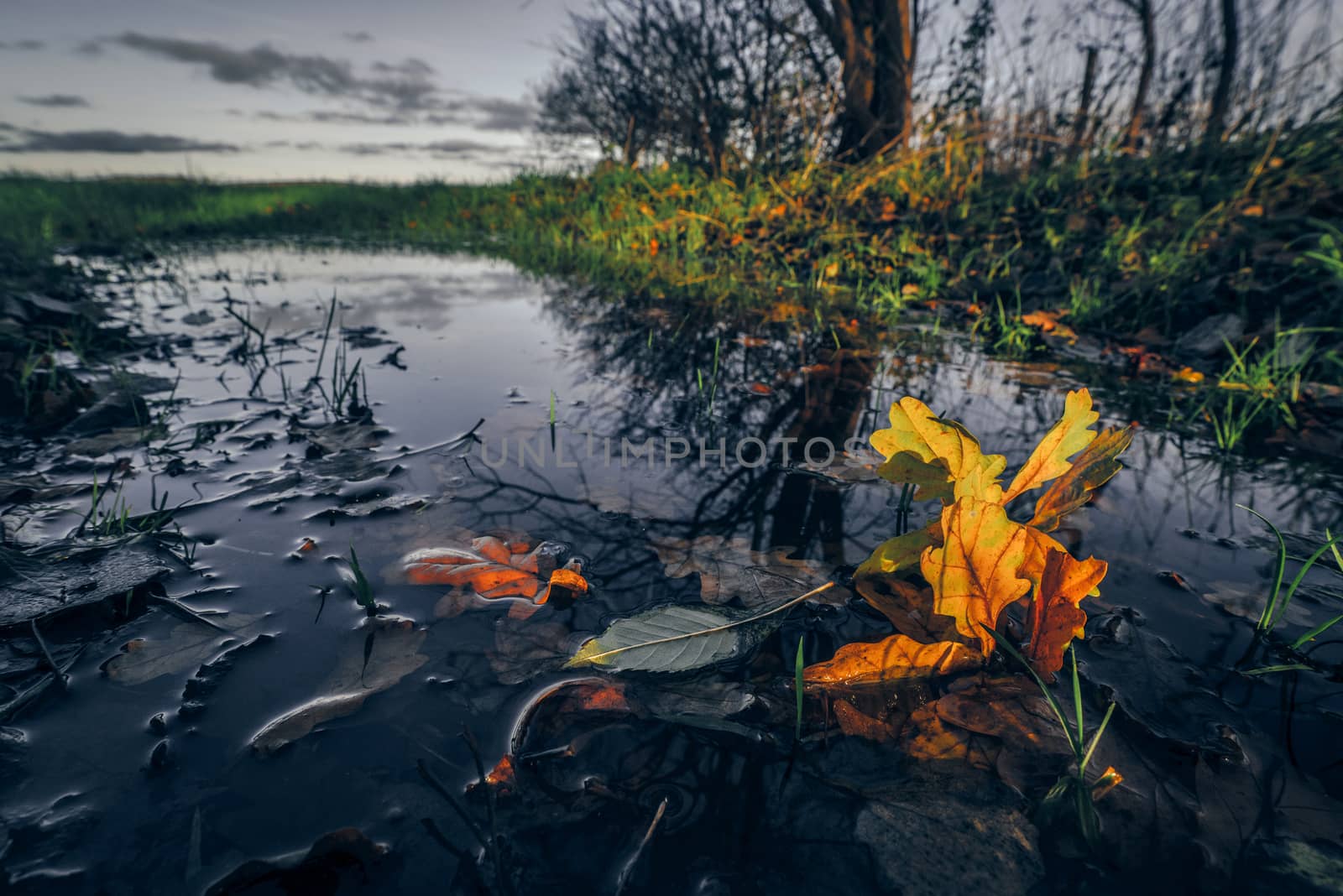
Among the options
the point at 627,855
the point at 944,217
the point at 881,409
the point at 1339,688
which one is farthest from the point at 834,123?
the point at 627,855

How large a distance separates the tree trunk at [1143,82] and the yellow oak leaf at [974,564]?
686cm

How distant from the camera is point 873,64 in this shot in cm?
664

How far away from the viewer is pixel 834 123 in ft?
22.8

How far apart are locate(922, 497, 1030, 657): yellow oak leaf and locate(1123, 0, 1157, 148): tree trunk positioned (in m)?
6.86

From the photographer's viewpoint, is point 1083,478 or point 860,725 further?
point 1083,478

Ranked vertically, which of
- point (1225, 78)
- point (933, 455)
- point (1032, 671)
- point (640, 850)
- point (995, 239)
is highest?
point (1225, 78)

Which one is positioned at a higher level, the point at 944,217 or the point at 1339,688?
the point at 944,217

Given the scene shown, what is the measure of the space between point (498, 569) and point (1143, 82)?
28.2ft

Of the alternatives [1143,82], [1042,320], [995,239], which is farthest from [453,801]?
[1143,82]

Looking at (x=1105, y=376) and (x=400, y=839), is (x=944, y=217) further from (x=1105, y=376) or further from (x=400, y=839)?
(x=400, y=839)

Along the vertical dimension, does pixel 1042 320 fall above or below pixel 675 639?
above

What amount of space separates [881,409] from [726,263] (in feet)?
10.8

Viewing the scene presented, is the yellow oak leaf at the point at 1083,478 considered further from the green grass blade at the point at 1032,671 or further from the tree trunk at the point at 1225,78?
the tree trunk at the point at 1225,78

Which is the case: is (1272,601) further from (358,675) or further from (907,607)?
(358,675)
